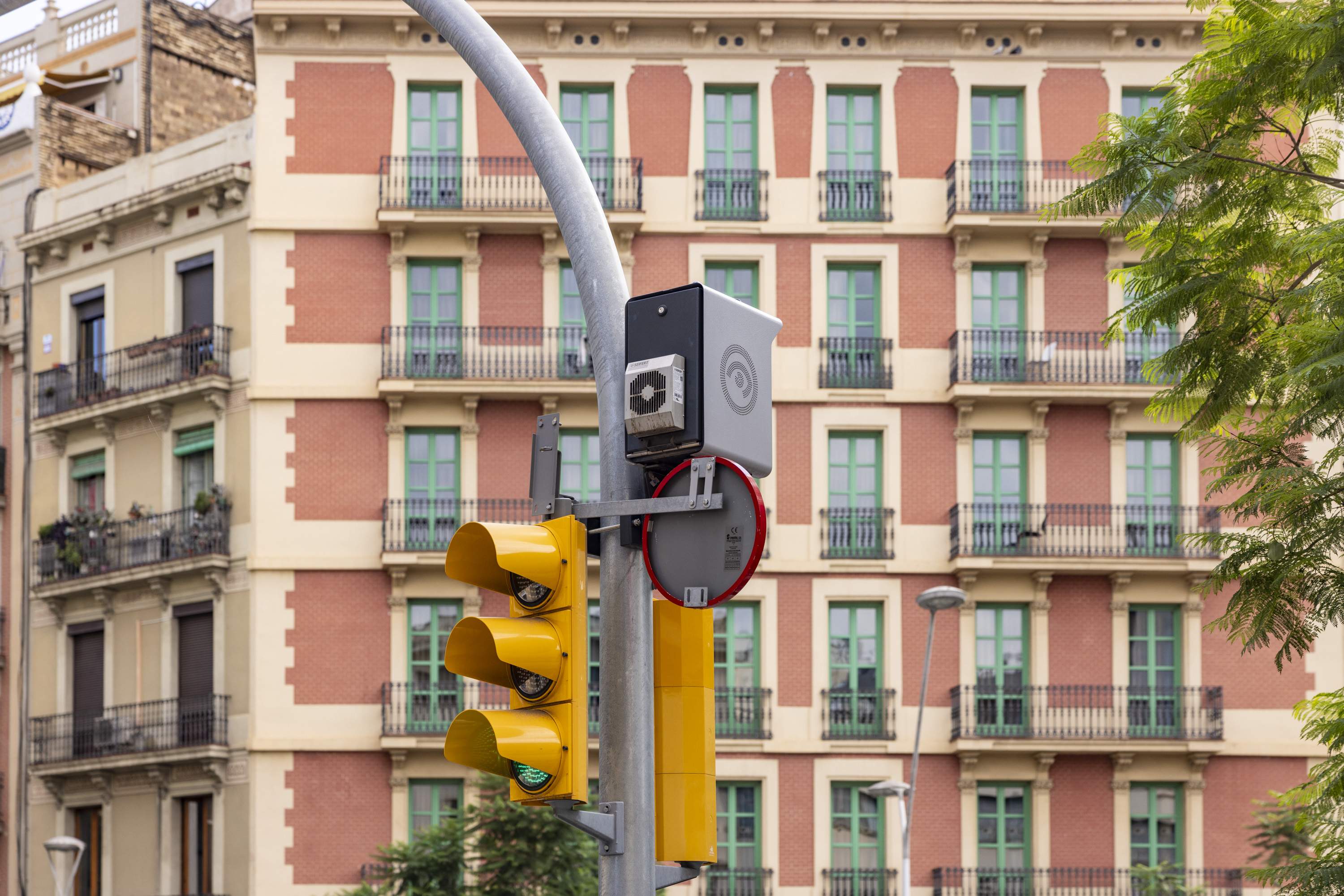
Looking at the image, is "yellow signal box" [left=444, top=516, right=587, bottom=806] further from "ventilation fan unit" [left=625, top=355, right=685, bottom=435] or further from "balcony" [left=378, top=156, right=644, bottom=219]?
"balcony" [left=378, top=156, right=644, bottom=219]

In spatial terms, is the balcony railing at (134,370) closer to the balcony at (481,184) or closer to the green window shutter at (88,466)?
the green window shutter at (88,466)

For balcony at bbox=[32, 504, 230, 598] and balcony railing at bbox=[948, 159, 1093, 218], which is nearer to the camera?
balcony at bbox=[32, 504, 230, 598]

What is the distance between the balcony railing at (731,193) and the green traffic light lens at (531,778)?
29.7 meters

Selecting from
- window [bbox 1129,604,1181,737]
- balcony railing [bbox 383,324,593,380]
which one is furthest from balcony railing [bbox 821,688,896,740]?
balcony railing [bbox 383,324,593,380]

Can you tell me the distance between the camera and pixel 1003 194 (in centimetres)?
3484

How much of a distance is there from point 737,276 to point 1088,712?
10.5m

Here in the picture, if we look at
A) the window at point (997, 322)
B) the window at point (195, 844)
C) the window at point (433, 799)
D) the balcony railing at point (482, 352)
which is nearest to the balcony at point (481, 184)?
the balcony railing at point (482, 352)

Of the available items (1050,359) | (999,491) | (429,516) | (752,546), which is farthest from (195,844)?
(752,546)

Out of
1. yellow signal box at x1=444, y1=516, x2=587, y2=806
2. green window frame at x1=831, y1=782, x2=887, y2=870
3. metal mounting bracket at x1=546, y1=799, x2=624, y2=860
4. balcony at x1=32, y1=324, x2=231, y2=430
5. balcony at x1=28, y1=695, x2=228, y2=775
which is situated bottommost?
green window frame at x1=831, y1=782, x2=887, y2=870

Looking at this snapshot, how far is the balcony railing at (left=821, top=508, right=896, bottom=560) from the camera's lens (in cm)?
3400

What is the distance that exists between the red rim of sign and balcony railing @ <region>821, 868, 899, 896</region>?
27965 mm

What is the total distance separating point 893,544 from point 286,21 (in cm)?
1526

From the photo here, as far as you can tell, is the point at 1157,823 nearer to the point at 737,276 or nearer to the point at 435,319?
the point at 737,276

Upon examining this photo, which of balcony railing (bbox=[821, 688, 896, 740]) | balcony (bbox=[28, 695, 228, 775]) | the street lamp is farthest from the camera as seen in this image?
balcony (bbox=[28, 695, 228, 775])
